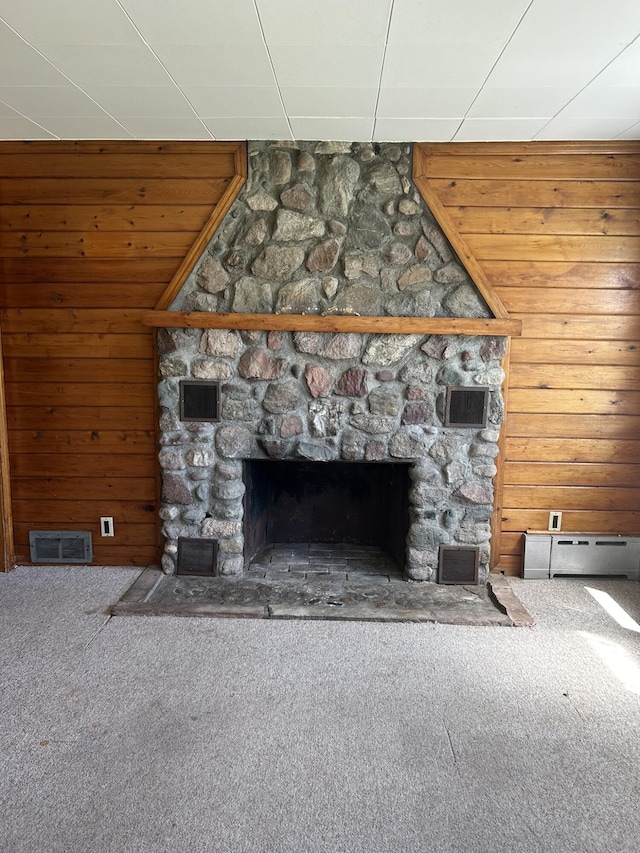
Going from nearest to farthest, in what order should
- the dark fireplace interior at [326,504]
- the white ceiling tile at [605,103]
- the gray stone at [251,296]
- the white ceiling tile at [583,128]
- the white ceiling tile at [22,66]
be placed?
the white ceiling tile at [22,66] < the white ceiling tile at [605,103] < the white ceiling tile at [583,128] < the gray stone at [251,296] < the dark fireplace interior at [326,504]

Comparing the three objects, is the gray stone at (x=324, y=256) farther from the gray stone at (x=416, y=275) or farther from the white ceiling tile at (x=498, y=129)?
the white ceiling tile at (x=498, y=129)

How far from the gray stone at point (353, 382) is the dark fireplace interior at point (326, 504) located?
Result: 2.12 feet

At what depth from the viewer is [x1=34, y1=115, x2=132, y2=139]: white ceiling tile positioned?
265 centimetres

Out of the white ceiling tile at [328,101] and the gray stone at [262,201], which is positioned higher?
the white ceiling tile at [328,101]

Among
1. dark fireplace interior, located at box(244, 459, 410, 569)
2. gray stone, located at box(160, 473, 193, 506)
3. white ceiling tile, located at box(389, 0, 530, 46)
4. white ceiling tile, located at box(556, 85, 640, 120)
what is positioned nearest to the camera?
white ceiling tile, located at box(389, 0, 530, 46)

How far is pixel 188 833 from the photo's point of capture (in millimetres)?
1483

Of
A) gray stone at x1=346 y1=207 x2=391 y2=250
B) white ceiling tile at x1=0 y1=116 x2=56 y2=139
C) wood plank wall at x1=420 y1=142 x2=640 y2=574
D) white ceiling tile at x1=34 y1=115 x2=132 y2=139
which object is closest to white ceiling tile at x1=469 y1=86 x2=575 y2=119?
wood plank wall at x1=420 y1=142 x2=640 y2=574

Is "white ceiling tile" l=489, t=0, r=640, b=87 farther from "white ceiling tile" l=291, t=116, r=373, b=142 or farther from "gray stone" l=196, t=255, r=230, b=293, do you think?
"gray stone" l=196, t=255, r=230, b=293

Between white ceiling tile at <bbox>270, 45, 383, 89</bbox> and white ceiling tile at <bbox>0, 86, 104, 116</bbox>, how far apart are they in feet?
3.09

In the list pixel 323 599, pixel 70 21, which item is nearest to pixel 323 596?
pixel 323 599

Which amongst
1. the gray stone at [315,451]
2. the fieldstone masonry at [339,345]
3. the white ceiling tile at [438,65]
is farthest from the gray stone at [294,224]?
the gray stone at [315,451]

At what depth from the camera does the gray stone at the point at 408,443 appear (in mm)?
2947

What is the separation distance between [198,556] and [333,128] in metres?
2.40

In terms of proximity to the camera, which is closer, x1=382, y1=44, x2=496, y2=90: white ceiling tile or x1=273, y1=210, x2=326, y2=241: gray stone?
x1=382, y1=44, x2=496, y2=90: white ceiling tile
